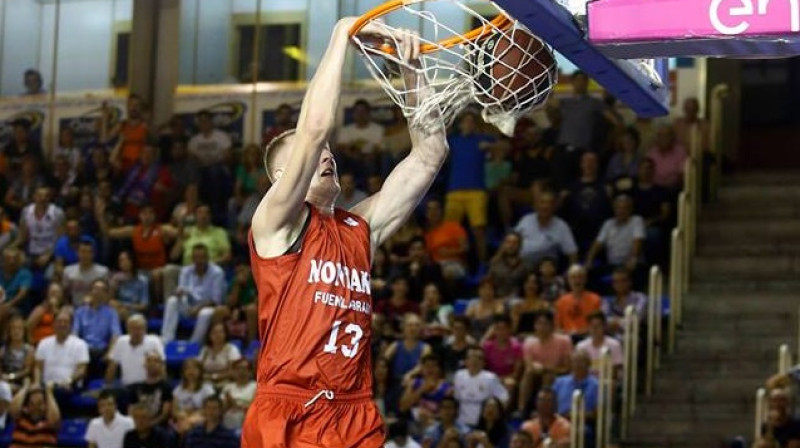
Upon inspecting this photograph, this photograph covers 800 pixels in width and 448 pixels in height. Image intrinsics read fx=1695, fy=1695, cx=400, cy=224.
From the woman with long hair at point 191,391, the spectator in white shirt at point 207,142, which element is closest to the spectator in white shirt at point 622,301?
the woman with long hair at point 191,391

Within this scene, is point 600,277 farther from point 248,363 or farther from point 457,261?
point 248,363

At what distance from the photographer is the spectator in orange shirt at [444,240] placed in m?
15.2

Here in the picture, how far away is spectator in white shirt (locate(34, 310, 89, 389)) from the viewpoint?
47.7 ft

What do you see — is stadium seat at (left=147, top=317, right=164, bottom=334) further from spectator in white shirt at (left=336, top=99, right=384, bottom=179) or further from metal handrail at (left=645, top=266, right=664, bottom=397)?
metal handrail at (left=645, top=266, right=664, bottom=397)

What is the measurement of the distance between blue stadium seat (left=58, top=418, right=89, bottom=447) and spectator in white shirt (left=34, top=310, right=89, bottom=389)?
1.50 feet

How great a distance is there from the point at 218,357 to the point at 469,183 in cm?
295

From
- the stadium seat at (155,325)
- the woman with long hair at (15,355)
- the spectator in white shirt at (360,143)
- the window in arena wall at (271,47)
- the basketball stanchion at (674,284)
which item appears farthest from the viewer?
the window in arena wall at (271,47)

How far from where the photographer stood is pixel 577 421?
12109mm

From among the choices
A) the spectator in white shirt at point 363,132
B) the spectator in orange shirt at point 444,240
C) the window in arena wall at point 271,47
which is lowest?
the spectator in orange shirt at point 444,240

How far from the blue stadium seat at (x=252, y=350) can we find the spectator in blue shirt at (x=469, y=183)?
2200 mm

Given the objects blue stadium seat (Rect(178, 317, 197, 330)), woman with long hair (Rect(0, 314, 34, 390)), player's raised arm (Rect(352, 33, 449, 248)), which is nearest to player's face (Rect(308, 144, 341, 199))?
player's raised arm (Rect(352, 33, 449, 248))

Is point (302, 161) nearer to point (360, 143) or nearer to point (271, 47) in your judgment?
point (360, 143)

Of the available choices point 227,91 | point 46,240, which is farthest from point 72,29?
point 46,240

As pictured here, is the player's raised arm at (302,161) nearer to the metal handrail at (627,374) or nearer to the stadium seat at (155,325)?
the metal handrail at (627,374)
